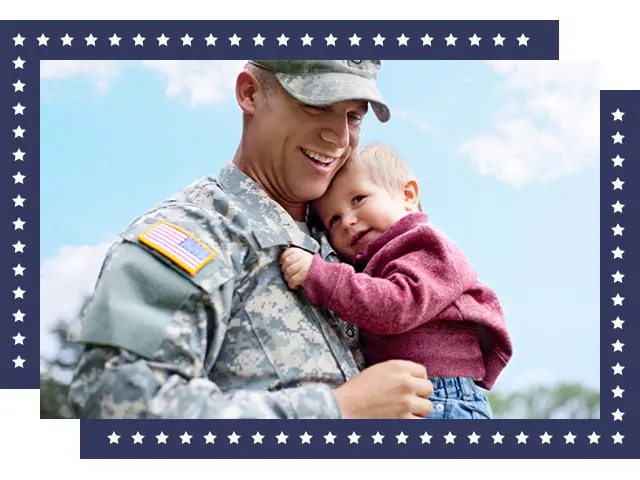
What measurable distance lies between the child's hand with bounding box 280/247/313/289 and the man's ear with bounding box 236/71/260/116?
2.15ft

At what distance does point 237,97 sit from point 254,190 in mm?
402

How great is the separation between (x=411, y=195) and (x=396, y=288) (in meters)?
0.67

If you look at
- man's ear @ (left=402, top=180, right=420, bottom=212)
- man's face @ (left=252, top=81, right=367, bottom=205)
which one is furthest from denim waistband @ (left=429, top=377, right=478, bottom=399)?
man's face @ (left=252, top=81, right=367, bottom=205)

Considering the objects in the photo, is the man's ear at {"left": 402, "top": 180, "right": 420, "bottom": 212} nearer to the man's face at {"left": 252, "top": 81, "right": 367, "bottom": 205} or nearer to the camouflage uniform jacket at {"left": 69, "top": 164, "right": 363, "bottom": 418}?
the man's face at {"left": 252, "top": 81, "right": 367, "bottom": 205}

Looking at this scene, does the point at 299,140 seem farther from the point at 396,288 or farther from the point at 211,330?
the point at 211,330

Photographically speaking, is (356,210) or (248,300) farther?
(356,210)

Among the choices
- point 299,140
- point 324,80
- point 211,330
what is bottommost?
point 211,330

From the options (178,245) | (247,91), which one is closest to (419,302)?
(178,245)

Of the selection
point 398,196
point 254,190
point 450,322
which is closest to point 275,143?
point 254,190

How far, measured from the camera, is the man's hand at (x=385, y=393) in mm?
2826

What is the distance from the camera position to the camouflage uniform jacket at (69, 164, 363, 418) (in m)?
2.58

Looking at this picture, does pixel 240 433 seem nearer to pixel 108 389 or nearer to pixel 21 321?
pixel 108 389

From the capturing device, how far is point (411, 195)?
12.0 feet

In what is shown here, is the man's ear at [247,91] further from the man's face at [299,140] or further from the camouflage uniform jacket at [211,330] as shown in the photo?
the camouflage uniform jacket at [211,330]
